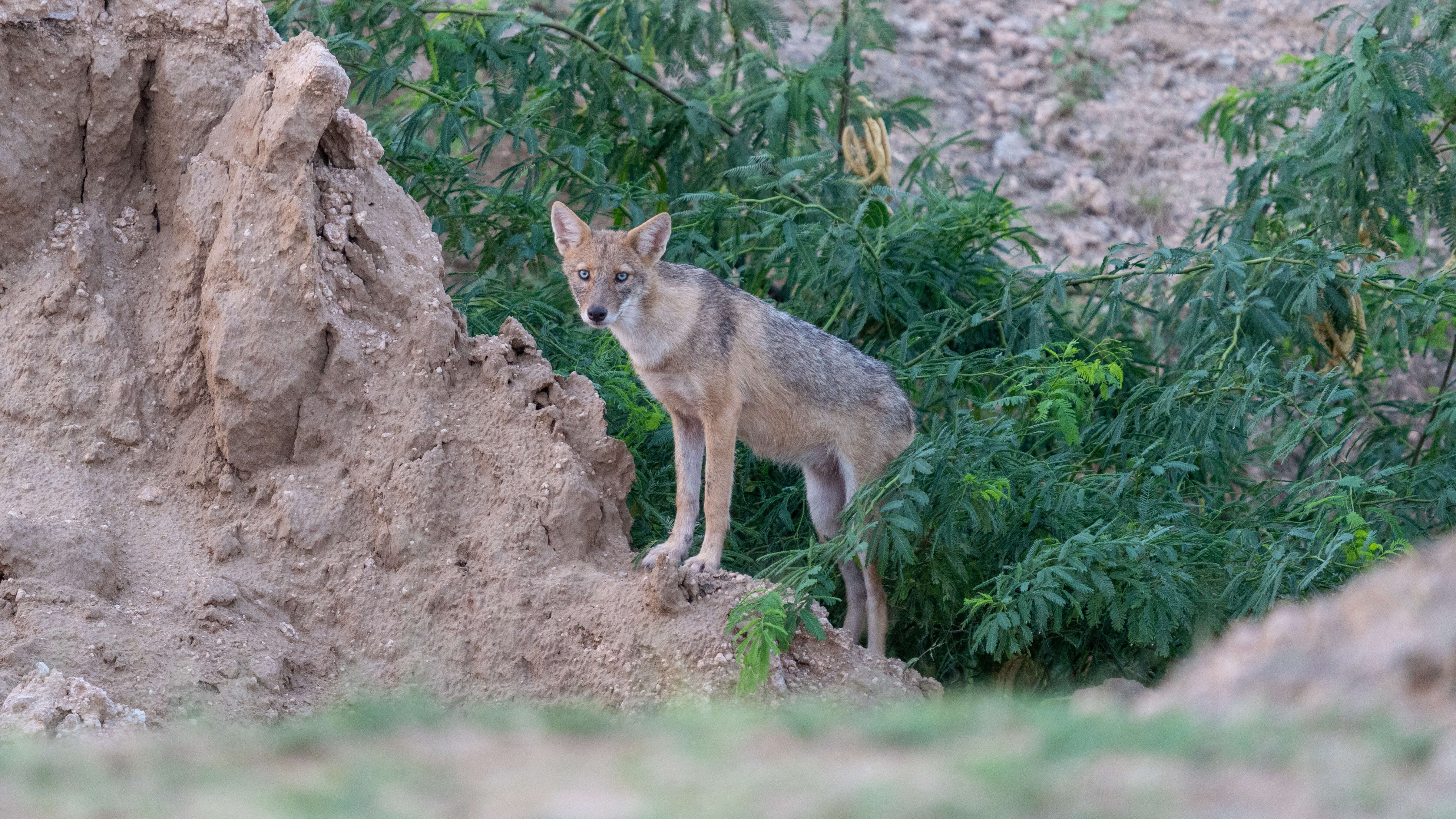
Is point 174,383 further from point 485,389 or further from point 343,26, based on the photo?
point 343,26

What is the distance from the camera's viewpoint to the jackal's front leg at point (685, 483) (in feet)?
22.0

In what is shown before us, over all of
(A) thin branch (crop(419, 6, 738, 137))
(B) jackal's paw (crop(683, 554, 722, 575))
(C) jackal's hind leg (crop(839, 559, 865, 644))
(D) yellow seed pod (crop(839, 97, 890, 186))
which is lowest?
(C) jackal's hind leg (crop(839, 559, 865, 644))

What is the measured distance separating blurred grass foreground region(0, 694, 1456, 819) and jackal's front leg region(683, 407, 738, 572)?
350cm

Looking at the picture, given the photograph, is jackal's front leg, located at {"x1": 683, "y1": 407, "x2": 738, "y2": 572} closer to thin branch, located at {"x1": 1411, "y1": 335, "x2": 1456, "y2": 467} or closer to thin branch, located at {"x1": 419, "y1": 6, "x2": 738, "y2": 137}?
thin branch, located at {"x1": 419, "y1": 6, "x2": 738, "y2": 137}

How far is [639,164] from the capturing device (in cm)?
1091

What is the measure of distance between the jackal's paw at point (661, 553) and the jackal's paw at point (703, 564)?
0.18 ft

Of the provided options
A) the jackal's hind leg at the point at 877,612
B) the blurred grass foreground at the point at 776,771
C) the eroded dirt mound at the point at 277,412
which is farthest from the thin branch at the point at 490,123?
the blurred grass foreground at the point at 776,771

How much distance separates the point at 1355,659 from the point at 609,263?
488 cm

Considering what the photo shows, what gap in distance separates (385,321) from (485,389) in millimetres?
622

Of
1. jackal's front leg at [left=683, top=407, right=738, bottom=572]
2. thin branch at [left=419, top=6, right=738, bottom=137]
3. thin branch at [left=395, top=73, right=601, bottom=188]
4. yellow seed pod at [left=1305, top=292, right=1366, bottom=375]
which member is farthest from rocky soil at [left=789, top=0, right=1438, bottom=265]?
jackal's front leg at [left=683, top=407, right=738, bottom=572]

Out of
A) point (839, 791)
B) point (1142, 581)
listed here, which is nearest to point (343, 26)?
point (1142, 581)

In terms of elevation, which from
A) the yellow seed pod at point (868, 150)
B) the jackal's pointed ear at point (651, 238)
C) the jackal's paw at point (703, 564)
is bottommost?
the jackal's paw at point (703, 564)

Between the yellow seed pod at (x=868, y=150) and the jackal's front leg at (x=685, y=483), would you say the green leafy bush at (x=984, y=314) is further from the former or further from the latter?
the jackal's front leg at (x=685, y=483)

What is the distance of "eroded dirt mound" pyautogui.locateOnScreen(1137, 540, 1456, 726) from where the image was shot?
253cm
